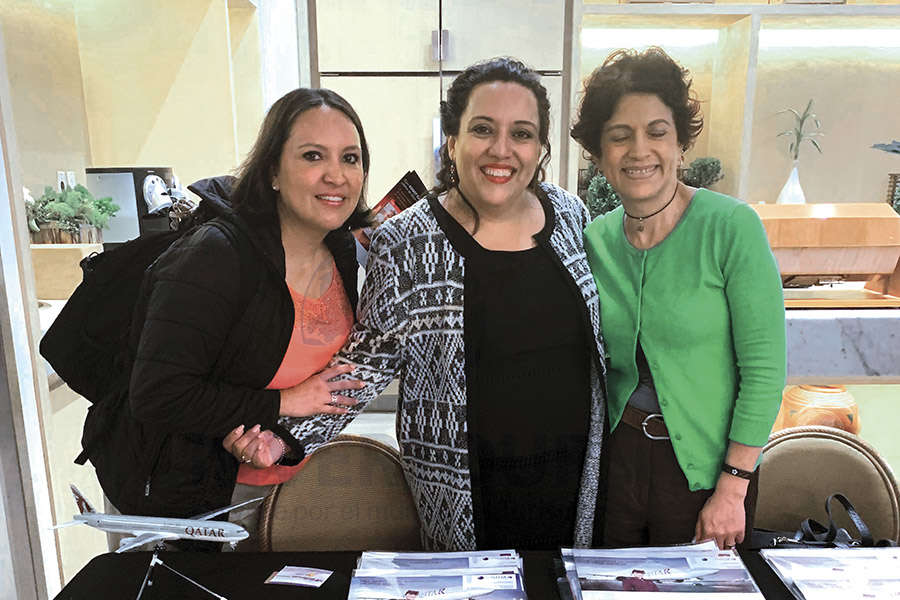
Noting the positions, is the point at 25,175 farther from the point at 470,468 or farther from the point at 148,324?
the point at 470,468

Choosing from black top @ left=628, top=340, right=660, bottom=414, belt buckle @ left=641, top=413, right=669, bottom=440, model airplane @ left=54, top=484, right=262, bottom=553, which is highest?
black top @ left=628, top=340, right=660, bottom=414

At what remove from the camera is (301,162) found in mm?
1220

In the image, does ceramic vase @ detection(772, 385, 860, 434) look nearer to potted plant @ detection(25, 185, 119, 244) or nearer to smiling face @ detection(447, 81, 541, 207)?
smiling face @ detection(447, 81, 541, 207)

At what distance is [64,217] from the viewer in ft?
6.37

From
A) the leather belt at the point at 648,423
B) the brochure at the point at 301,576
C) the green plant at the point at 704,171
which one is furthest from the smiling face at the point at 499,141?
the green plant at the point at 704,171

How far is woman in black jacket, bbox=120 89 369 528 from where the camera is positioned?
111cm

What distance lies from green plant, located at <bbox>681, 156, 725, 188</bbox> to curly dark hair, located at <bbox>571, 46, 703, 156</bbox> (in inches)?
79.4

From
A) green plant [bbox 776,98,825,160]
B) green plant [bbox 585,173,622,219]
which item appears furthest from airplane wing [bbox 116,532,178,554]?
green plant [bbox 776,98,825,160]

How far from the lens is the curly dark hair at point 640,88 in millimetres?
1164

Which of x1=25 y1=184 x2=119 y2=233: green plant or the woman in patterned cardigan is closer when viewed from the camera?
the woman in patterned cardigan

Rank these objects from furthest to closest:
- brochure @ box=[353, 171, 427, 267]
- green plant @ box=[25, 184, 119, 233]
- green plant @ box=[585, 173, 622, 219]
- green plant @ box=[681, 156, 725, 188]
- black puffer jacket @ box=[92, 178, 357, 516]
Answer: green plant @ box=[681, 156, 725, 188] → green plant @ box=[585, 173, 622, 219] → green plant @ box=[25, 184, 119, 233] → brochure @ box=[353, 171, 427, 267] → black puffer jacket @ box=[92, 178, 357, 516]

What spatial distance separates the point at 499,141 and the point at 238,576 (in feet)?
2.85

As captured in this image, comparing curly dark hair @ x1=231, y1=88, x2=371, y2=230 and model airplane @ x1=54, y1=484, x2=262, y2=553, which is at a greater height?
curly dark hair @ x1=231, y1=88, x2=371, y2=230

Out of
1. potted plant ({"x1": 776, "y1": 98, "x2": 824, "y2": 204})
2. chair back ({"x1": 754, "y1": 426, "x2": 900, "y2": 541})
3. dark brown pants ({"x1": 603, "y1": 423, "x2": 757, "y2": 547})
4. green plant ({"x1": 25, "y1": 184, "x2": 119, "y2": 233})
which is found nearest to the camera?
dark brown pants ({"x1": 603, "y1": 423, "x2": 757, "y2": 547})
